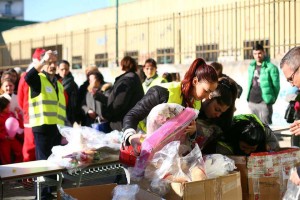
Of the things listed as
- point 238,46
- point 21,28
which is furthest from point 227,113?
point 21,28

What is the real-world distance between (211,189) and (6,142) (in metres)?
4.00

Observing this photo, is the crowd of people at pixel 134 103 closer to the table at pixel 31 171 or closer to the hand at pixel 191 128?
the hand at pixel 191 128

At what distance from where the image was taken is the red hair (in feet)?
10.8

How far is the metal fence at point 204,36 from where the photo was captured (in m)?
11.8

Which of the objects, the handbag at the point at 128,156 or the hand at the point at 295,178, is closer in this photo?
the hand at the point at 295,178

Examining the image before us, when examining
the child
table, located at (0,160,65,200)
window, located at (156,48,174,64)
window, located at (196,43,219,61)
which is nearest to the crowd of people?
the child

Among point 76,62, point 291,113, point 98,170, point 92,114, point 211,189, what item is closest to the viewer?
point 211,189

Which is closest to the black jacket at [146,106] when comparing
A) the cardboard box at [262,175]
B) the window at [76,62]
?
the cardboard box at [262,175]


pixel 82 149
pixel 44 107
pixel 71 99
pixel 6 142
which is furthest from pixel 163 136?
pixel 71 99

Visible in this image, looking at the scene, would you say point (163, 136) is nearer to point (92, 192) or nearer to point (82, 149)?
point (92, 192)

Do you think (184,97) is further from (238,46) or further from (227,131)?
(238,46)

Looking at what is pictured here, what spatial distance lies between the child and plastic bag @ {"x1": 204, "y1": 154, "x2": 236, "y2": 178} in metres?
3.76

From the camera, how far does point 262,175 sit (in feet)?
11.0

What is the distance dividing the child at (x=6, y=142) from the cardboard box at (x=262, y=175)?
149 inches
